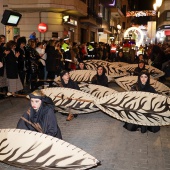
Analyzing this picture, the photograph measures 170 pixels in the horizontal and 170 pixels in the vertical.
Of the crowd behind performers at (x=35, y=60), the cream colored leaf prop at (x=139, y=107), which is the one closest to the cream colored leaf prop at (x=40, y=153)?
the cream colored leaf prop at (x=139, y=107)

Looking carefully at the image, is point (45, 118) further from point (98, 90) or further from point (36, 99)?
point (98, 90)

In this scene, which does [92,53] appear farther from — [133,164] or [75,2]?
[133,164]

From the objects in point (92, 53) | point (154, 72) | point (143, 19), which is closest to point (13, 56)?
point (154, 72)

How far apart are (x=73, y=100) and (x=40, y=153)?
3.02 metres

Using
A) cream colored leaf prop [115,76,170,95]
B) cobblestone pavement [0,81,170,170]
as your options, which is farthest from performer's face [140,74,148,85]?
cream colored leaf prop [115,76,170,95]

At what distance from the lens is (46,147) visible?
404 cm

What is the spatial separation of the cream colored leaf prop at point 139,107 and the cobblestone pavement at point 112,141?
0.41m

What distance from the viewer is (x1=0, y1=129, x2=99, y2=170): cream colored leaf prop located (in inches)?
152

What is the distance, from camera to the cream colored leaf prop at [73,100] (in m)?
6.86

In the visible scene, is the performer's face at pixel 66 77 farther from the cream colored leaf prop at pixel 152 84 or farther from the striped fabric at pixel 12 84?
the cream colored leaf prop at pixel 152 84

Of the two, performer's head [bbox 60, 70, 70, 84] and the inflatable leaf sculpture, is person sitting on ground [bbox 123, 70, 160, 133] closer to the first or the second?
the inflatable leaf sculpture

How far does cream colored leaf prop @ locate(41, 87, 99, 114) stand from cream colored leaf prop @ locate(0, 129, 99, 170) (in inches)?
106

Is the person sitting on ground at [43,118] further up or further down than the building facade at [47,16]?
further down

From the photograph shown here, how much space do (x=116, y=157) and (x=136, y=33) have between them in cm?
2647
